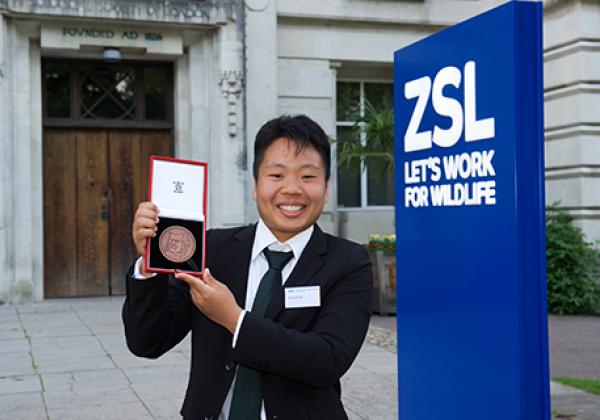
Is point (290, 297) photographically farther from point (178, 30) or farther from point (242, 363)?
point (178, 30)

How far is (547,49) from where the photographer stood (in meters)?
13.4

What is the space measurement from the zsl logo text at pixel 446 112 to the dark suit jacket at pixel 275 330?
112 centimetres

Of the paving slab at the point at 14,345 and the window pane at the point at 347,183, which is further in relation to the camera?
the window pane at the point at 347,183

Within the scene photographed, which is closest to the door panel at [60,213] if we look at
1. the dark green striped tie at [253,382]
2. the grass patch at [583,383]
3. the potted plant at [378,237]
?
the potted plant at [378,237]

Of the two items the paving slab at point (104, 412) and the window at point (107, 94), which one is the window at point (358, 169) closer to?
the window at point (107, 94)

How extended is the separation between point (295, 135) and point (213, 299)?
594 millimetres

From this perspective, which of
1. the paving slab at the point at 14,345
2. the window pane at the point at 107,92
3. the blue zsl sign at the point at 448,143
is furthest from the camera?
the window pane at the point at 107,92

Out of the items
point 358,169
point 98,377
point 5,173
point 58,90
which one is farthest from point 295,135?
point 358,169

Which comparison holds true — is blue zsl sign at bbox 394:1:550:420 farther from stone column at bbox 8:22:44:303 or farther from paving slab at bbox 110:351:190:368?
stone column at bbox 8:22:44:303

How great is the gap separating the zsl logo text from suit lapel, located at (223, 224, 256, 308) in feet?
4.30

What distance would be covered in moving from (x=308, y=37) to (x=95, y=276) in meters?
5.44

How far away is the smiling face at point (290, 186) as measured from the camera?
7.98 ft

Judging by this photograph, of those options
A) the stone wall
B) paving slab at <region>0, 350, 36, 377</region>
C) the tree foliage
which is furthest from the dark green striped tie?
the stone wall

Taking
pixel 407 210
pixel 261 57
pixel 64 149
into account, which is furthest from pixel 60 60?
pixel 407 210
